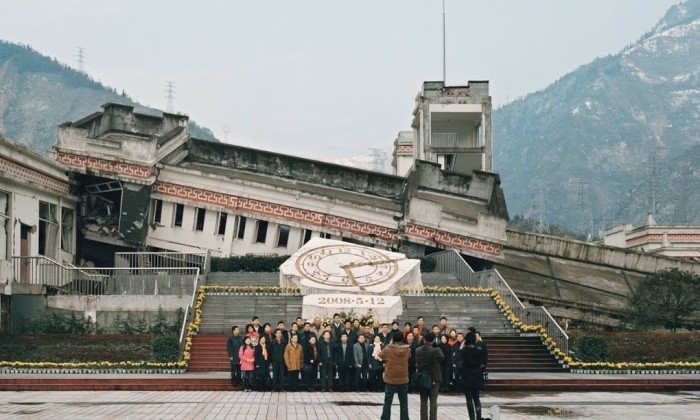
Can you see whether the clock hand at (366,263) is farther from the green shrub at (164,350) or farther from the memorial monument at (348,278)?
the green shrub at (164,350)

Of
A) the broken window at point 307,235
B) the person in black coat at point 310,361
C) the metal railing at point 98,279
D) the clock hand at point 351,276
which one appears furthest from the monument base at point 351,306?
the broken window at point 307,235

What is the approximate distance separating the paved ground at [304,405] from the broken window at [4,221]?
41.5 feet

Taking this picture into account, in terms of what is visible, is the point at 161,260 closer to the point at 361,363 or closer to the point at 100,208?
the point at 100,208

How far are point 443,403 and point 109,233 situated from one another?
2433 centimetres

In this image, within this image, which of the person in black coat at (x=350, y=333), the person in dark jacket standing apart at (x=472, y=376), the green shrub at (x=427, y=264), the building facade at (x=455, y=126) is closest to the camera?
the person in dark jacket standing apart at (x=472, y=376)

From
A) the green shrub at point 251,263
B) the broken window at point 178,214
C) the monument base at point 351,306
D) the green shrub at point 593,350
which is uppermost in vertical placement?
the broken window at point 178,214

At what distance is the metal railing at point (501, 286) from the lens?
1115 inches

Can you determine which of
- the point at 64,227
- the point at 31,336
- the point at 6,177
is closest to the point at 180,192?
the point at 64,227

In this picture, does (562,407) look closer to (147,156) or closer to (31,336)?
(31,336)

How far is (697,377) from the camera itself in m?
25.1

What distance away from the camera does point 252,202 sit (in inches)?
1656

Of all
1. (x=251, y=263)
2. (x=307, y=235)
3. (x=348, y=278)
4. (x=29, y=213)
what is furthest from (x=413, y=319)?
(x=29, y=213)

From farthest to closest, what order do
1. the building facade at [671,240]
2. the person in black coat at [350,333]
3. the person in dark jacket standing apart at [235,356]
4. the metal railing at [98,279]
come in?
1. the building facade at [671,240]
2. the metal railing at [98,279]
3. the person in black coat at [350,333]
4. the person in dark jacket standing apart at [235,356]

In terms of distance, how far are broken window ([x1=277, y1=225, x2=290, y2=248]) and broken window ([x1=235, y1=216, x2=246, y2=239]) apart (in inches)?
58.2
